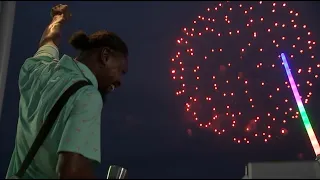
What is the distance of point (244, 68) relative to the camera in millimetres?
3141

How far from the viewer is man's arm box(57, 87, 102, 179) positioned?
0.92 meters

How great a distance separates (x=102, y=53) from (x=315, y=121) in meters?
2.06

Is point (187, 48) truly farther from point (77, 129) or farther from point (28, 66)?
point (77, 129)

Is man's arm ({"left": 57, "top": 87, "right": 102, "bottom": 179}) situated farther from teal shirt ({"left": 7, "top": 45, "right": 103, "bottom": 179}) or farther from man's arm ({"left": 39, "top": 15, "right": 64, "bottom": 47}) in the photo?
man's arm ({"left": 39, "top": 15, "right": 64, "bottom": 47})

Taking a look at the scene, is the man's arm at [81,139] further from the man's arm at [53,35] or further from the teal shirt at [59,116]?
the man's arm at [53,35]

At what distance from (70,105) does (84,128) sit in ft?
0.26

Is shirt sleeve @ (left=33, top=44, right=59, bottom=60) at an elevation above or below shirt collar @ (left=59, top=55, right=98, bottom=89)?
above

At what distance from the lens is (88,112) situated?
1.01m

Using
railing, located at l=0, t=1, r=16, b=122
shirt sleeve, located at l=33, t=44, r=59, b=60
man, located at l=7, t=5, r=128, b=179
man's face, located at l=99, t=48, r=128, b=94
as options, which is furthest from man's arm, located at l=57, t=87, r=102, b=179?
railing, located at l=0, t=1, r=16, b=122

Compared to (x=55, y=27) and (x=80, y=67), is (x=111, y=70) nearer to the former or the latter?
(x=80, y=67)

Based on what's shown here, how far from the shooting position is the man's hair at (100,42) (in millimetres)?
1282

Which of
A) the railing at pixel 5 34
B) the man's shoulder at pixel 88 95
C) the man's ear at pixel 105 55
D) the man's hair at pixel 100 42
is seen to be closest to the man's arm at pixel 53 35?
the man's hair at pixel 100 42

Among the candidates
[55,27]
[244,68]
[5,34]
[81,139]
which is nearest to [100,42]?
[81,139]

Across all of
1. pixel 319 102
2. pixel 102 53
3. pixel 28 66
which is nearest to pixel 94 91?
pixel 102 53
